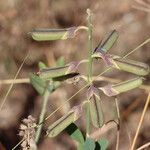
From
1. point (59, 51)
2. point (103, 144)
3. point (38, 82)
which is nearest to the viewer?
Answer: point (103, 144)

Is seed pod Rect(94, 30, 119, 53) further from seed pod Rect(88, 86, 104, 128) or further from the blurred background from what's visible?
the blurred background

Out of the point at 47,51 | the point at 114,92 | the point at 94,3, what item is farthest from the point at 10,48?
the point at 114,92

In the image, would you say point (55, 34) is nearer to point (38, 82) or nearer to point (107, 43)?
→ point (107, 43)

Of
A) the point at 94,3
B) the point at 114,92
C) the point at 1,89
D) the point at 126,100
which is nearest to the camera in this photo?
the point at 114,92

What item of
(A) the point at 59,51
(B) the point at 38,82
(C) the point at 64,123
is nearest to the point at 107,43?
(C) the point at 64,123

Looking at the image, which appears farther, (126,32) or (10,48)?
(126,32)

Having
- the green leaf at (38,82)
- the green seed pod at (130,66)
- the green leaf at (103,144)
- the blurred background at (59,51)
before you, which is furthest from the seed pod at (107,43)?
the blurred background at (59,51)

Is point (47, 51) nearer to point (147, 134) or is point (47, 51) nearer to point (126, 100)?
point (126, 100)
